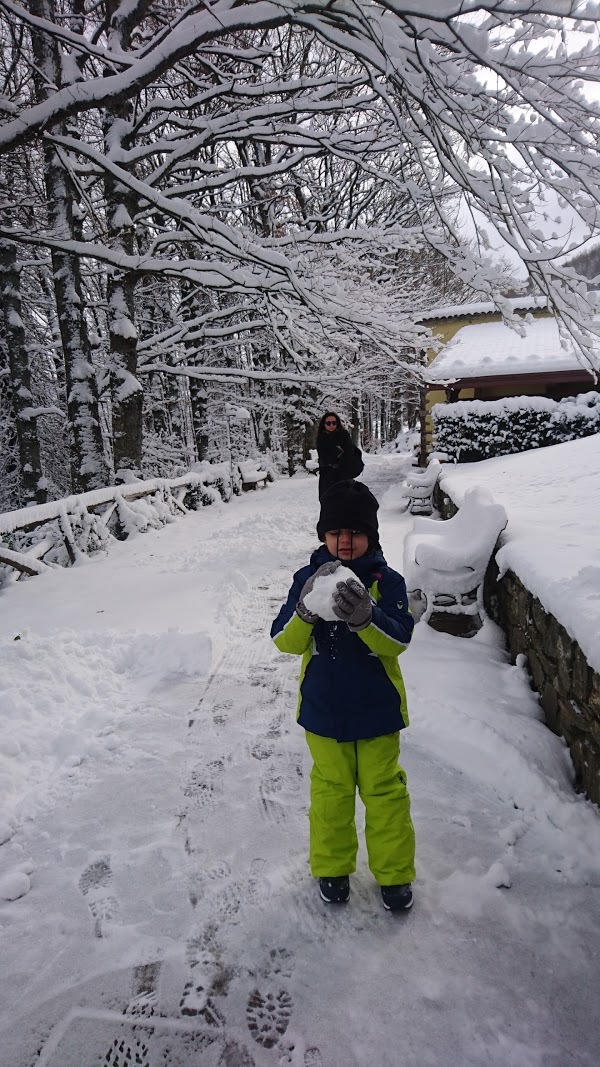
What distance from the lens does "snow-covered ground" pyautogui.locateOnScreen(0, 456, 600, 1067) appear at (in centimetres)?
154

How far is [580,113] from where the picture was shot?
2.96 metres

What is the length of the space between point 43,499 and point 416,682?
35.8 feet

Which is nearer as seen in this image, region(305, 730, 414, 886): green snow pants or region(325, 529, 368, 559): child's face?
region(305, 730, 414, 886): green snow pants

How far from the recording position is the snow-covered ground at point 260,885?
154cm

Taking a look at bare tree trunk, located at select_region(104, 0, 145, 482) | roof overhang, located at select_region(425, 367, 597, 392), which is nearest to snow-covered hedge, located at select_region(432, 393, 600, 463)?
roof overhang, located at select_region(425, 367, 597, 392)

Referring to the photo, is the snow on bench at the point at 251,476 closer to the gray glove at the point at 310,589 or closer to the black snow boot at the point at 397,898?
the gray glove at the point at 310,589

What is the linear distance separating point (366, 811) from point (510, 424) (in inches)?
410

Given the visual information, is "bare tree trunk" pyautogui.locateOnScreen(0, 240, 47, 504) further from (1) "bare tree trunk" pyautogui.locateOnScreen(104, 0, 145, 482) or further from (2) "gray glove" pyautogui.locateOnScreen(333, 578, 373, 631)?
(2) "gray glove" pyautogui.locateOnScreen(333, 578, 373, 631)

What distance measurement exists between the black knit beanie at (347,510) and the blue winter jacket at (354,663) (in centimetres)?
15

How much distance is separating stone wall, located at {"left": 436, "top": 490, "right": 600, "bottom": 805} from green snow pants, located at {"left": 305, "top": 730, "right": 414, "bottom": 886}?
3.01 ft

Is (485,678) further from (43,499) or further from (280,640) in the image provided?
(43,499)

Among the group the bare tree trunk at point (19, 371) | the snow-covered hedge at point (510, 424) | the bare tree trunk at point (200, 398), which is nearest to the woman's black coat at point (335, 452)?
the snow-covered hedge at point (510, 424)

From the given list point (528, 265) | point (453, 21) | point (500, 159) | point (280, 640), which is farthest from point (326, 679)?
point (453, 21)

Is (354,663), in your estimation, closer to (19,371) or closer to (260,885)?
(260,885)
